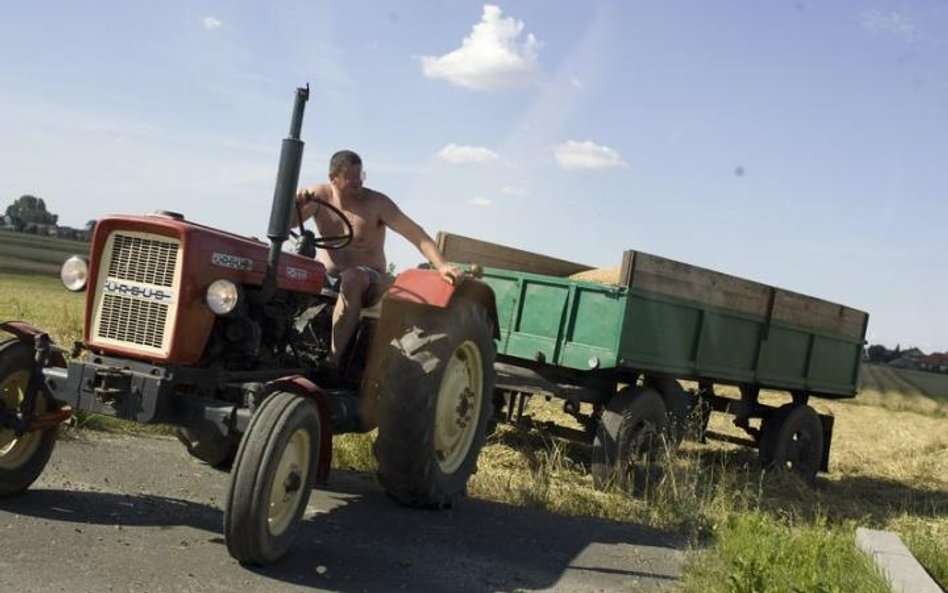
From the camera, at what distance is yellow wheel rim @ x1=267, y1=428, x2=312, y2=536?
3.94m

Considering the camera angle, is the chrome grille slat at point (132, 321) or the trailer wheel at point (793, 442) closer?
the chrome grille slat at point (132, 321)

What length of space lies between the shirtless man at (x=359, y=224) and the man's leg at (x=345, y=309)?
58 mm

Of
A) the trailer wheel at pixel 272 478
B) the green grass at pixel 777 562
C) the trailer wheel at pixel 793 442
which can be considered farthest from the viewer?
the trailer wheel at pixel 793 442

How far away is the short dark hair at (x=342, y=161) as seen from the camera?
520 cm

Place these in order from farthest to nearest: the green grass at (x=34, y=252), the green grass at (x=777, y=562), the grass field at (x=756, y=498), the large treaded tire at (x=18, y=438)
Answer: the green grass at (x=34, y=252), the large treaded tire at (x=18, y=438), the grass field at (x=756, y=498), the green grass at (x=777, y=562)

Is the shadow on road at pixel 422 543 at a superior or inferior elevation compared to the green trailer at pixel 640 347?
inferior

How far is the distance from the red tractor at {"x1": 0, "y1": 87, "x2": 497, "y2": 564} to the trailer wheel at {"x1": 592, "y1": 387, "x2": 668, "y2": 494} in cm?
207

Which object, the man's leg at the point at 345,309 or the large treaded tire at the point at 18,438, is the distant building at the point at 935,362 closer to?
the man's leg at the point at 345,309

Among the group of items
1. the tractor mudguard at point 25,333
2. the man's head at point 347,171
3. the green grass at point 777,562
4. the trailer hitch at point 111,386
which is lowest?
the green grass at point 777,562

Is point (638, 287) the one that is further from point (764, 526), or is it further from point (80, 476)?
point (80, 476)

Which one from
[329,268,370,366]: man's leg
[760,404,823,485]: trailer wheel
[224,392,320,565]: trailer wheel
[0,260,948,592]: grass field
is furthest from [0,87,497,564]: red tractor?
[760,404,823,485]: trailer wheel

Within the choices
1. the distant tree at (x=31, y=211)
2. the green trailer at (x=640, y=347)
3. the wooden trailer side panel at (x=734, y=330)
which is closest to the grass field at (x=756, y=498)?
the green trailer at (x=640, y=347)

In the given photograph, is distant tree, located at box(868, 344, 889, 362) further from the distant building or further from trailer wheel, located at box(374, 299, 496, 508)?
trailer wheel, located at box(374, 299, 496, 508)

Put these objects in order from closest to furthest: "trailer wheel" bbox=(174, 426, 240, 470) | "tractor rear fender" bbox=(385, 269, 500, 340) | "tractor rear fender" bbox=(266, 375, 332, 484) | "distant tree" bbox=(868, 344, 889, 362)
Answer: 1. "tractor rear fender" bbox=(266, 375, 332, 484)
2. "tractor rear fender" bbox=(385, 269, 500, 340)
3. "trailer wheel" bbox=(174, 426, 240, 470)
4. "distant tree" bbox=(868, 344, 889, 362)
